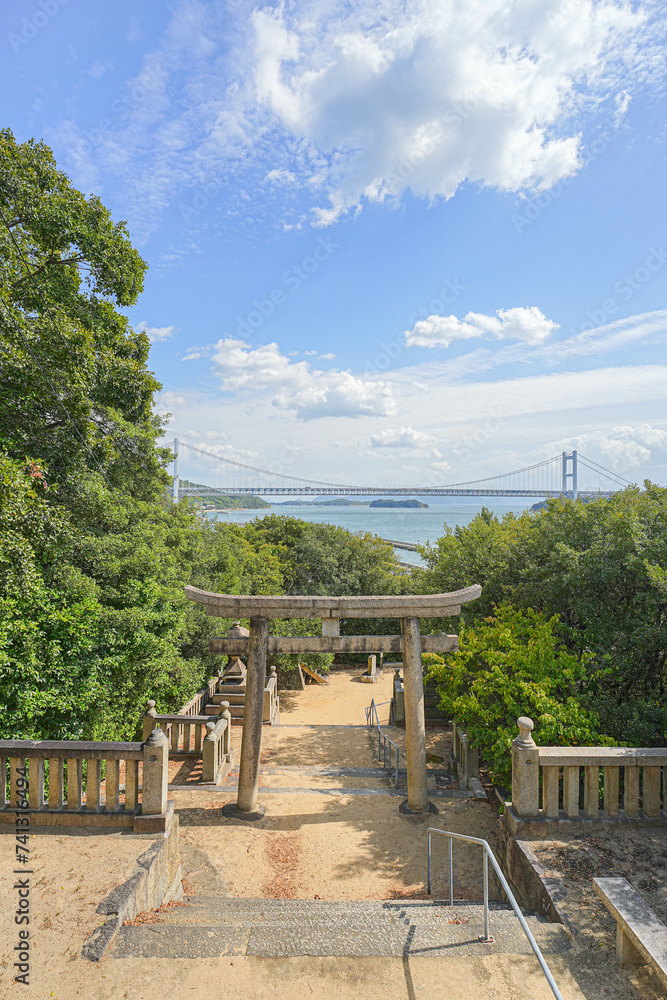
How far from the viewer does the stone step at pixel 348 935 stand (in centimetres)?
406

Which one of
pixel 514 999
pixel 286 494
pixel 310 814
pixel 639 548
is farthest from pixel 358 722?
pixel 286 494

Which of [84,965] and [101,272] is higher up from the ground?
[101,272]

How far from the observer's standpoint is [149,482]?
1326 cm

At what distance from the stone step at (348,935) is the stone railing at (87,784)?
1.17 metres

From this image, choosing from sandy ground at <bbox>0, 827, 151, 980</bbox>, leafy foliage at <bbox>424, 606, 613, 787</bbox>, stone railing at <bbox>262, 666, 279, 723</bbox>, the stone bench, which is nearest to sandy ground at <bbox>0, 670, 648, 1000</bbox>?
sandy ground at <bbox>0, 827, 151, 980</bbox>

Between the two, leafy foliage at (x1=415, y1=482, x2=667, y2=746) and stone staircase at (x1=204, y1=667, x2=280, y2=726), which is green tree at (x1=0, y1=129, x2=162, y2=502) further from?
leafy foliage at (x1=415, y1=482, x2=667, y2=746)

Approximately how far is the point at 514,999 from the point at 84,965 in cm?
319

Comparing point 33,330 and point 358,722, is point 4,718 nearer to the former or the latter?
point 33,330

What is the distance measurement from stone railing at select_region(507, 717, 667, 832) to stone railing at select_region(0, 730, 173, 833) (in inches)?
159

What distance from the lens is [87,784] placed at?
5645 millimetres

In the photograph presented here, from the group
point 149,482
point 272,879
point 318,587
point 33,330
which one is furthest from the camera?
point 318,587

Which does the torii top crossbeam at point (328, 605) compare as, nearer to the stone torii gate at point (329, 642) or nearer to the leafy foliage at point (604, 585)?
the stone torii gate at point (329, 642)

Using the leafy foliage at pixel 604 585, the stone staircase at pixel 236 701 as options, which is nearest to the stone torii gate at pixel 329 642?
the leafy foliage at pixel 604 585

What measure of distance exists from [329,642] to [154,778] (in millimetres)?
3572
